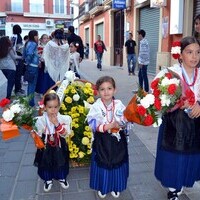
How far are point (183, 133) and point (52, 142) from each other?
1.30 metres

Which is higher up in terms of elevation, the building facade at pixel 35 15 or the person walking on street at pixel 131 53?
the building facade at pixel 35 15

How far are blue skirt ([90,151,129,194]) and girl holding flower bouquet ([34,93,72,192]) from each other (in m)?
0.38

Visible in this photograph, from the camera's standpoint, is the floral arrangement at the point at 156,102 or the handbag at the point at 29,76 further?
the handbag at the point at 29,76

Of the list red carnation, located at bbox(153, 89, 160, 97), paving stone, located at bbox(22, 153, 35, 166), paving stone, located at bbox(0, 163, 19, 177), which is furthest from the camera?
paving stone, located at bbox(22, 153, 35, 166)

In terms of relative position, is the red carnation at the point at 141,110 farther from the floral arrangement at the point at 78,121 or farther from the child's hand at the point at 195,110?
the floral arrangement at the point at 78,121

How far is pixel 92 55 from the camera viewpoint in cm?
2622

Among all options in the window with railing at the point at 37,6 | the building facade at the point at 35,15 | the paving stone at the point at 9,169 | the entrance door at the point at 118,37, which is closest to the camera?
the paving stone at the point at 9,169

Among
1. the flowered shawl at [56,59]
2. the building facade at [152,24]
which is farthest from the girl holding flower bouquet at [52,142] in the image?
the building facade at [152,24]

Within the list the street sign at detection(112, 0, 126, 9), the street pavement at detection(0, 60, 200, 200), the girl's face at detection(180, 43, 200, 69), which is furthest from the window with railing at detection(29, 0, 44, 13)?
the girl's face at detection(180, 43, 200, 69)

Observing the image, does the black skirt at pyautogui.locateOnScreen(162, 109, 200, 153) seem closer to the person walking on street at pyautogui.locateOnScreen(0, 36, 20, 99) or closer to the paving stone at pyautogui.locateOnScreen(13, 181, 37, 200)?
the paving stone at pyautogui.locateOnScreen(13, 181, 37, 200)

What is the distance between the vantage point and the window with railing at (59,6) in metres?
46.5

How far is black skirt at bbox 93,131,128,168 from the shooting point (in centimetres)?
287

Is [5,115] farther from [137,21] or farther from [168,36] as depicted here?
[137,21]

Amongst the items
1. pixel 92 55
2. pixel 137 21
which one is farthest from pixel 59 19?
pixel 137 21
